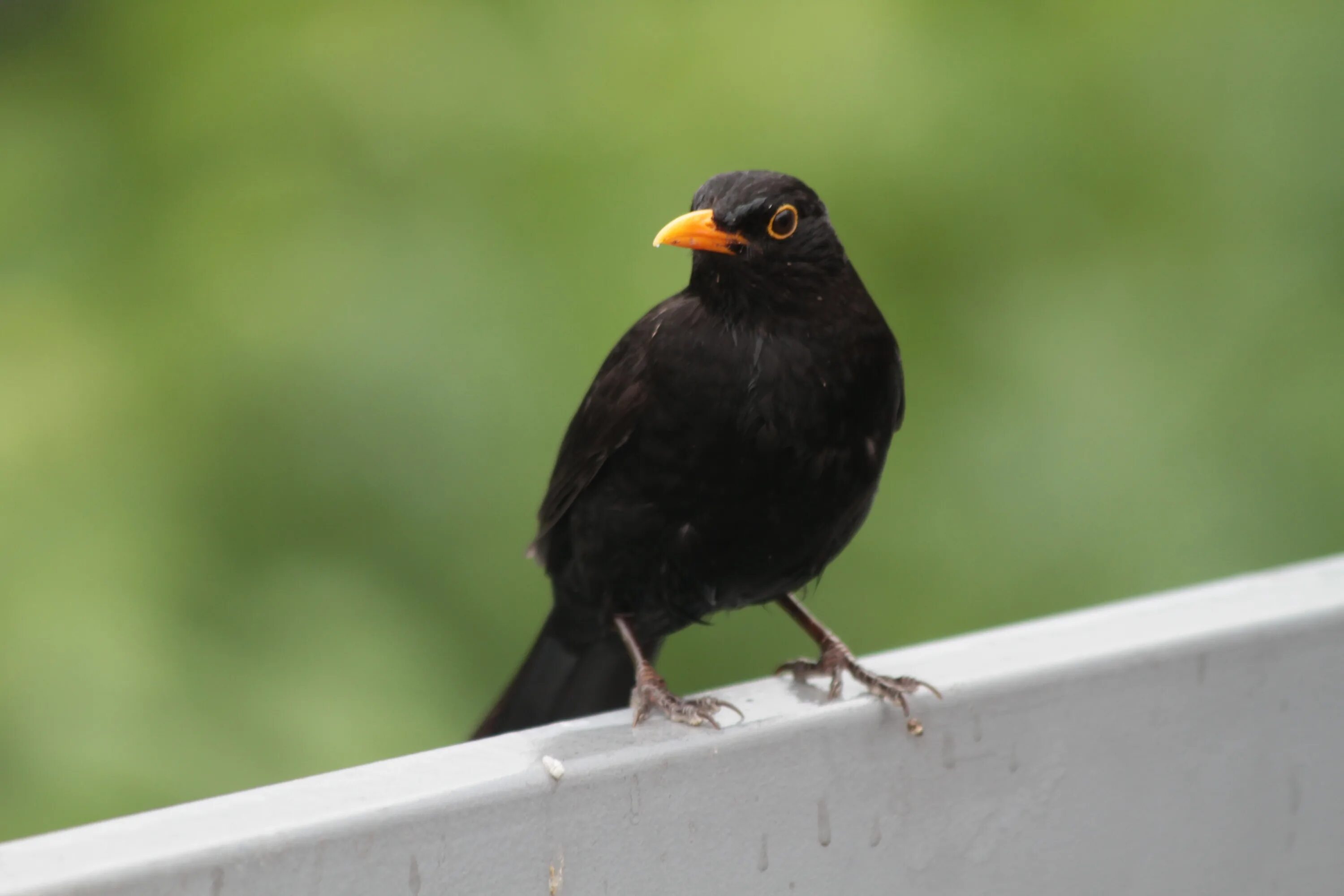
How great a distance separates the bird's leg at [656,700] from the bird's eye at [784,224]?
79 cm

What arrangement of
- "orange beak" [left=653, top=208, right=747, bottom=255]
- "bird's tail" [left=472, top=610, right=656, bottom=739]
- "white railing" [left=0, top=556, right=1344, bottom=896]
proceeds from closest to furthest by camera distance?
1. "white railing" [left=0, top=556, right=1344, bottom=896]
2. "orange beak" [left=653, top=208, right=747, bottom=255]
3. "bird's tail" [left=472, top=610, right=656, bottom=739]

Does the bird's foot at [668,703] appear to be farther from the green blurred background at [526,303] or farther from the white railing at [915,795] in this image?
the green blurred background at [526,303]

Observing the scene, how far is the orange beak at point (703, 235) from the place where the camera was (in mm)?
2748

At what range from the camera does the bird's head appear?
2.77 m

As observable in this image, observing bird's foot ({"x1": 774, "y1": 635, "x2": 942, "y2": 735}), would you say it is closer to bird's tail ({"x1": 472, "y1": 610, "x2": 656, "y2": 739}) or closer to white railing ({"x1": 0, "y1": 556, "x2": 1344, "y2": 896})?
white railing ({"x1": 0, "y1": 556, "x2": 1344, "y2": 896})

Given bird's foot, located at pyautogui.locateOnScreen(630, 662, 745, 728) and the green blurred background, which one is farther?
the green blurred background

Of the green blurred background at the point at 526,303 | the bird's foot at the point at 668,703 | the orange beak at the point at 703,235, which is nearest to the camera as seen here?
the bird's foot at the point at 668,703

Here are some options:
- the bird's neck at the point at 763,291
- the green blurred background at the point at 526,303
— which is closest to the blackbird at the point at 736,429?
the bird's neck at the point at 763,291

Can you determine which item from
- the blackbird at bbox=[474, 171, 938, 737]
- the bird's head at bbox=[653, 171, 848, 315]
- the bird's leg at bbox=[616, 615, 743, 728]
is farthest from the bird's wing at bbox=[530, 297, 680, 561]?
the bird's leg at bbox=[616, 615, 743, 728]

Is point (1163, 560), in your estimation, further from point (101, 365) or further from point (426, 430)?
point (101, 365)

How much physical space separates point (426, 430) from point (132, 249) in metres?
0.89

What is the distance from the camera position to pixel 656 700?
2643mm

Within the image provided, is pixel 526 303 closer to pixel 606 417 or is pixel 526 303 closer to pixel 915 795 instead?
pixel 606 417

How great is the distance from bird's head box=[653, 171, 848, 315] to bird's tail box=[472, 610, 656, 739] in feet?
2.78
